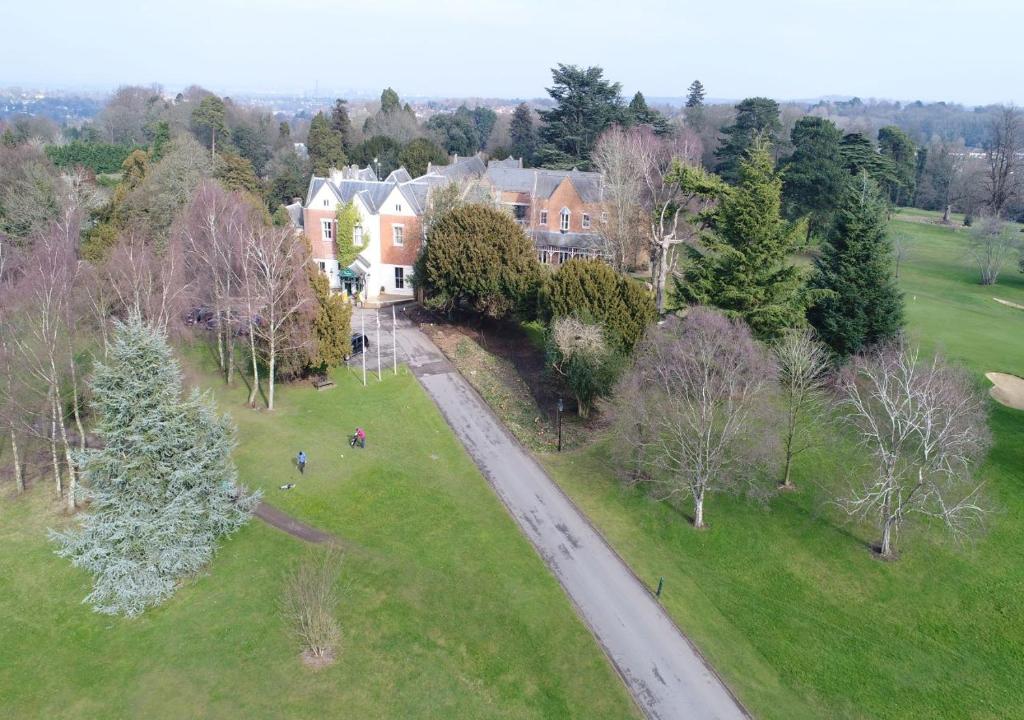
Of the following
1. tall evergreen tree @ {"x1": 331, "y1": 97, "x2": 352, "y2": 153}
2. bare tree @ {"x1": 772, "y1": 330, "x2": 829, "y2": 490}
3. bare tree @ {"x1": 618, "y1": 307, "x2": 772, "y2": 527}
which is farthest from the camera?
tall evergreen tree @ {"x1": 331, "y1": 97, "x2": 352, "y2": 153}

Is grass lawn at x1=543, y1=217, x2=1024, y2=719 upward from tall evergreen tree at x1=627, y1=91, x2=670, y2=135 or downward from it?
downward

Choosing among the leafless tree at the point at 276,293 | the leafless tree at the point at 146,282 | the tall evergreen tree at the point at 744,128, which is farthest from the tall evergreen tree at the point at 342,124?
the leafless tree at the point at 146,282

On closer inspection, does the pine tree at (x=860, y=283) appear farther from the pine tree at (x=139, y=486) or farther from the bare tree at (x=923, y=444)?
the pine tree at (x=139, y=486)

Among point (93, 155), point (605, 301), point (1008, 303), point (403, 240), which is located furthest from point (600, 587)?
point (93, 155)

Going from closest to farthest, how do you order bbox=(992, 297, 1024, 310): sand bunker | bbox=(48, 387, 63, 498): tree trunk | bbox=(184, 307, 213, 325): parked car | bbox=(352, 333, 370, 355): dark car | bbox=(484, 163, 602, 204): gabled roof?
bbox=(48, 387, 63, 498): tree trunk → bbox=(352, 333, 370, 355): dark car → bbox=(184, 307, 213, 325): parked car → bbox=(992, 297, 1024, 310): sand bunker → bbox=(484, 163, 602, 204): gabled roof

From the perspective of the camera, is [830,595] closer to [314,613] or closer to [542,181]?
[314,613]

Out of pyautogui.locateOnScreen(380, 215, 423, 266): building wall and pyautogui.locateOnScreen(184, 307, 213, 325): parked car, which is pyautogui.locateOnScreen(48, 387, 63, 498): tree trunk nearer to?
pyautogui.locateOnScreen(184, 307, 213, 325): parked car

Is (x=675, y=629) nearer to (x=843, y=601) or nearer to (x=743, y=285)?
(x=843, y=601)

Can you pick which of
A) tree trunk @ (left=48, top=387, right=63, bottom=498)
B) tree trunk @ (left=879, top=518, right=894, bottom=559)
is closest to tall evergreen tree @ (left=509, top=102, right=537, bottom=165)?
tree trunk @ (left=48, top=387, right=63, bottom=498)
